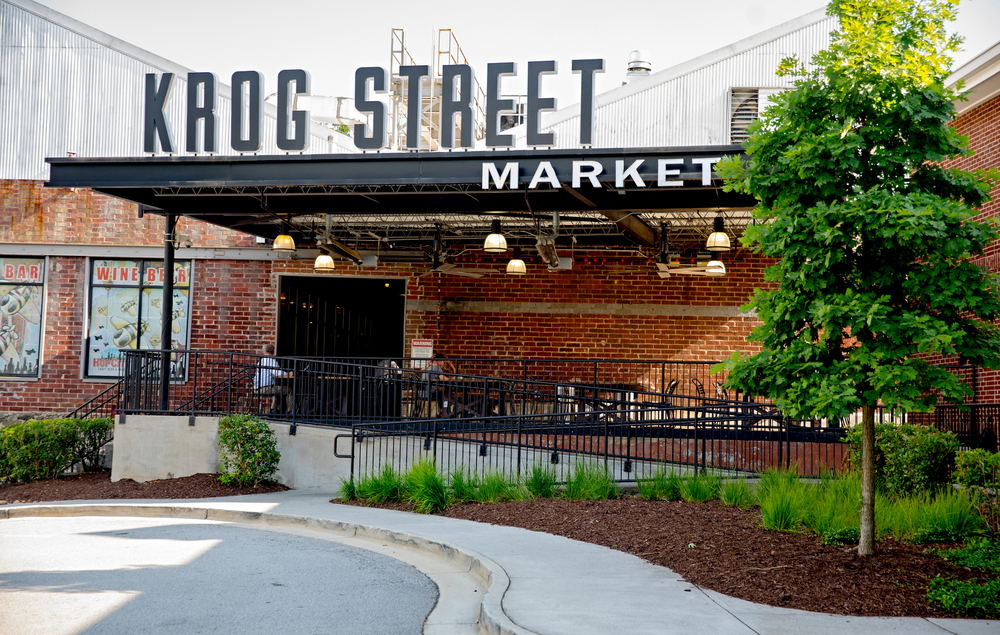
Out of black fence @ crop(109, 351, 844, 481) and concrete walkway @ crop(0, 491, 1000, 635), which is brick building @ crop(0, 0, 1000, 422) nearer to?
black fence @ crop(109, 351, 844, 481)

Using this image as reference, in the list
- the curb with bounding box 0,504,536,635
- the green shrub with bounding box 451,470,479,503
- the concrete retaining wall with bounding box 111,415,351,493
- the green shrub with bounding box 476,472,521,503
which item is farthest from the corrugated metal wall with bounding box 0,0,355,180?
the green shrub with bounding box 476,472,521,503

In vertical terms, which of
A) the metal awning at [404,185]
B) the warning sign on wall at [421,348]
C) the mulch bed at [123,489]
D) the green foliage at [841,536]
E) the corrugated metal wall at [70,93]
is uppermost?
the corrugated metal wall at [70,93]

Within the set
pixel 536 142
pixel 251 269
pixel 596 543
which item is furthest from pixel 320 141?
pixel 596 543

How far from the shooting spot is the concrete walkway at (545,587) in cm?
536

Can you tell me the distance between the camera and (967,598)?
18.9 ft

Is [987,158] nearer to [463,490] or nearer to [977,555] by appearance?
[977,555]

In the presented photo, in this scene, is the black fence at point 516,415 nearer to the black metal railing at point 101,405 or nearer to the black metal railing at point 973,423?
the black metal railing at point 101,405

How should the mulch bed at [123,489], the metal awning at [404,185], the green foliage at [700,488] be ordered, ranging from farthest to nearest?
the mulch bed at [123,489] → the metal awning at [404,185] → the green foliage at [700,488]

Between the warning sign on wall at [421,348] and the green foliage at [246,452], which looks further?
the warning sign on wall at [421,348]

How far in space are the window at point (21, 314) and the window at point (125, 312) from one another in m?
1.24

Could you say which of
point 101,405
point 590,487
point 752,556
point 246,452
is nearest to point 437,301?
point 246,452

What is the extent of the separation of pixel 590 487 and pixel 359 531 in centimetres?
298

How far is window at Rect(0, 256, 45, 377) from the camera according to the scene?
1897cm

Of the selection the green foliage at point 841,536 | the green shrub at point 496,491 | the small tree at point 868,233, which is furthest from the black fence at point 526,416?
the small tree at point 868,233
